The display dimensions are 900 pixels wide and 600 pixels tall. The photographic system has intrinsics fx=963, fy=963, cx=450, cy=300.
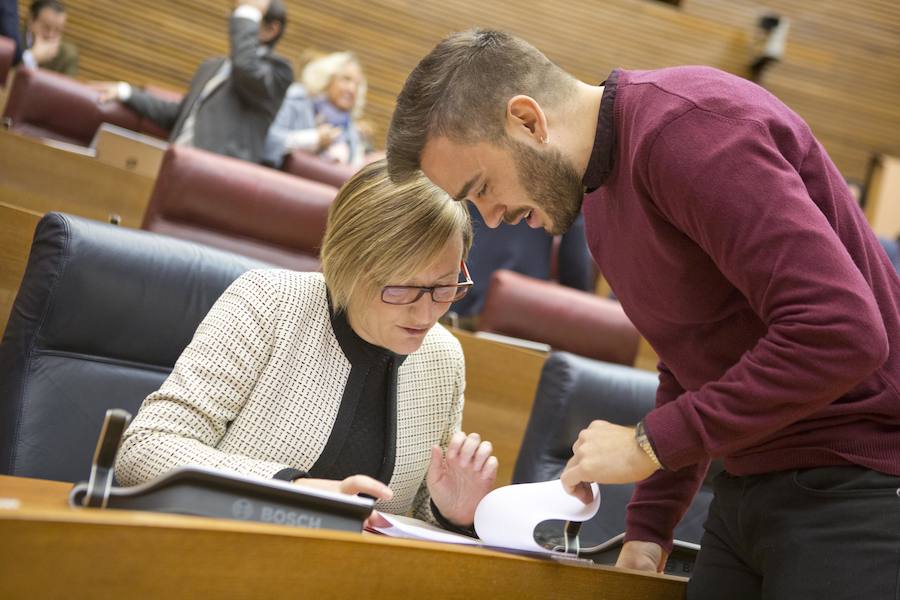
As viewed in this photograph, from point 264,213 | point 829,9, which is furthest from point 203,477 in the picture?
point 829,9

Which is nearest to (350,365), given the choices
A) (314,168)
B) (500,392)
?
(500,392)

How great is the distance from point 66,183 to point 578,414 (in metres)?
1.51

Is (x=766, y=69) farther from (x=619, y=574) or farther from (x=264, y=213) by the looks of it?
(x=619, y=574)

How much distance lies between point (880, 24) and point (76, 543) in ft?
20.8

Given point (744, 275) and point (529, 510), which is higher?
point (744, 275)

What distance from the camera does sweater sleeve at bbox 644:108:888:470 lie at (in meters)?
0.87

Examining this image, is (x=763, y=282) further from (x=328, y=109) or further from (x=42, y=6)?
(x=42, y=6)

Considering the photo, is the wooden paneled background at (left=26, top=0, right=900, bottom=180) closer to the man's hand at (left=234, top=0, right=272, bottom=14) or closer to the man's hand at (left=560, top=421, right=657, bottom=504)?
the man's hand at (left=234, top=0, right=272, bottom=14)

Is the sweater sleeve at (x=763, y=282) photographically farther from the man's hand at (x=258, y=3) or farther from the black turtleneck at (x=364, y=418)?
the man's hand at (x=258, y=3)

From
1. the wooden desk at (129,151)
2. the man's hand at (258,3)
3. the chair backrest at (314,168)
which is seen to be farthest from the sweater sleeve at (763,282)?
the man's hand at (258,3)

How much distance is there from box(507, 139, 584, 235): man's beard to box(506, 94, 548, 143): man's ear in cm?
1

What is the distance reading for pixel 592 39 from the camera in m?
5.64

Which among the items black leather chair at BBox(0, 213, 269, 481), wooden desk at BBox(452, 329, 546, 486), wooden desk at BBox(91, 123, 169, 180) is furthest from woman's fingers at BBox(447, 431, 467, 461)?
wooden desk at BBox(91, 123, 169, 180)

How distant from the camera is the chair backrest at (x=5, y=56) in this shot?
3.71 m
